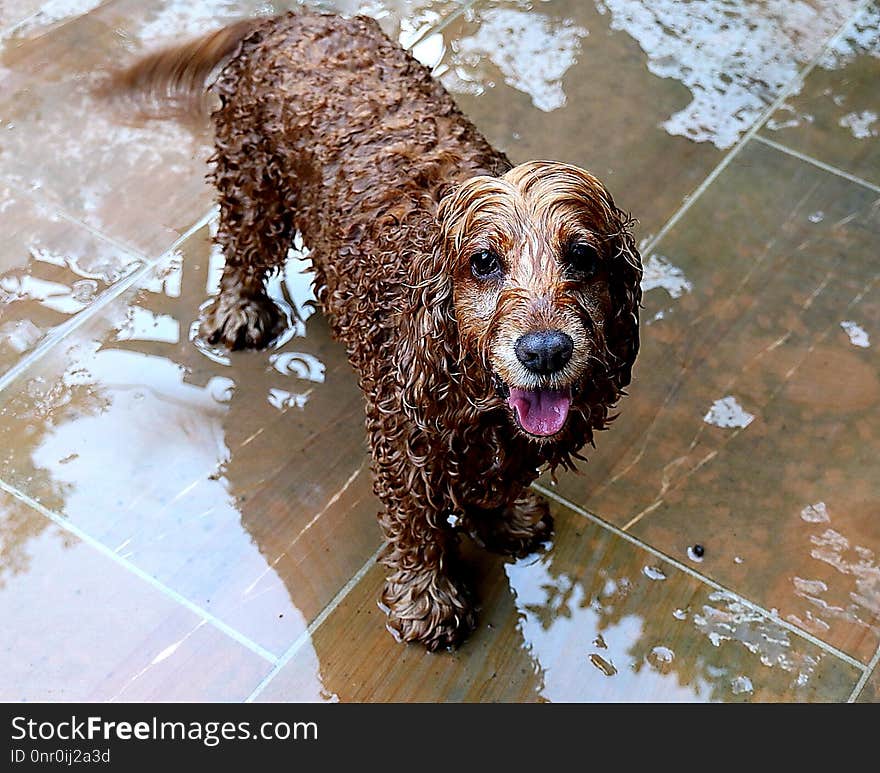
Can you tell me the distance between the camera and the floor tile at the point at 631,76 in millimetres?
4211

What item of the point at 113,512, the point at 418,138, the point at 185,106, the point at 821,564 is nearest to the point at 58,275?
the point at 185,106

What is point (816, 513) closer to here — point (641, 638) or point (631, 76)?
point (641, 638)

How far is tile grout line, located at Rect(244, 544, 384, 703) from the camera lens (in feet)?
9.52

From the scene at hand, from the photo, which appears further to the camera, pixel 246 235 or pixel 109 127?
pixel 109 127

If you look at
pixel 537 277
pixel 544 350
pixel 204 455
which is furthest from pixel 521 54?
pixel 544 350

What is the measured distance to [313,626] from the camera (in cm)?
301

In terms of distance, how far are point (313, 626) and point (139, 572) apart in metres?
0.54

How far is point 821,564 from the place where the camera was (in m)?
3.16

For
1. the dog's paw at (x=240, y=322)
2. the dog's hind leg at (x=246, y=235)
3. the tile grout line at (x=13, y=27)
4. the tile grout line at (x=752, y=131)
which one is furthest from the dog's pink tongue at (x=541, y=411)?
the tile grout line at (x=13, y=27)

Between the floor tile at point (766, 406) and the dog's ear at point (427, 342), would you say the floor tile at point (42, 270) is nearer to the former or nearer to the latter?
the dog's ear at point (427, 342)

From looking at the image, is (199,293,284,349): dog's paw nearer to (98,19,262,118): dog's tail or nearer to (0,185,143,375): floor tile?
(0,185,143,375): floor tile

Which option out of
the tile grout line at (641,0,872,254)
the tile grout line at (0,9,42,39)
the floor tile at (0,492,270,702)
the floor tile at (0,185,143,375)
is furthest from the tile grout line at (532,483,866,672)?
the tile grout line at (0,9,42,39)
